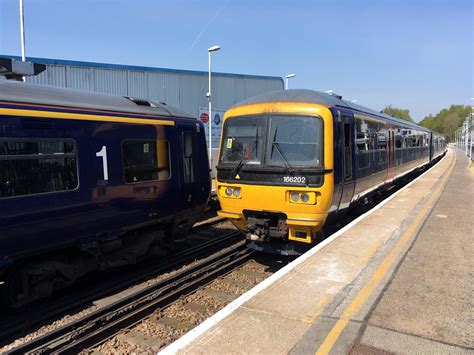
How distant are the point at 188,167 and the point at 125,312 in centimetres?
334

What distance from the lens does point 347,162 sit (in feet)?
24.7

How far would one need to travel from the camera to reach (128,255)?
6.94m

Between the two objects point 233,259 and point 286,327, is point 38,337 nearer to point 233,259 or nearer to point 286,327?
point 286,327

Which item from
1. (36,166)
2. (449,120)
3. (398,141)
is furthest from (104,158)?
(449,120)

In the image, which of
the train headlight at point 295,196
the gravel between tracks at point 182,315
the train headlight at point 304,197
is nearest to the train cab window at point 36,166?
the gravel between tracks at point 182,315

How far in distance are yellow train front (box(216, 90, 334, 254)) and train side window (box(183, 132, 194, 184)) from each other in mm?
946

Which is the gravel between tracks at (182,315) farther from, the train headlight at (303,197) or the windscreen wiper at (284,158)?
the windscreen wiper at (284,158)

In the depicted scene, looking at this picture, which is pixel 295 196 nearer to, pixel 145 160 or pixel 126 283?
pixel 145 160

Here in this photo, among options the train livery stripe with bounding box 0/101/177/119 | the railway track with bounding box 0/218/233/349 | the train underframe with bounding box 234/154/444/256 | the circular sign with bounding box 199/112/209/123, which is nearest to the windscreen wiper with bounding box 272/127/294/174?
the train underframe with bounding box 234/154/444/256

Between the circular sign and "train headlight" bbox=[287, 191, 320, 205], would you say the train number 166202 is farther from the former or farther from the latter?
the circular sign

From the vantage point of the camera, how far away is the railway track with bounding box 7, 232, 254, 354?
4.71 m

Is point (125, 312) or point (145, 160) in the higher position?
point (145, 160)

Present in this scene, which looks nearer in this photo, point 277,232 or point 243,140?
point 277,232

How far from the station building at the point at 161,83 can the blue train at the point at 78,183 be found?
1329cm
